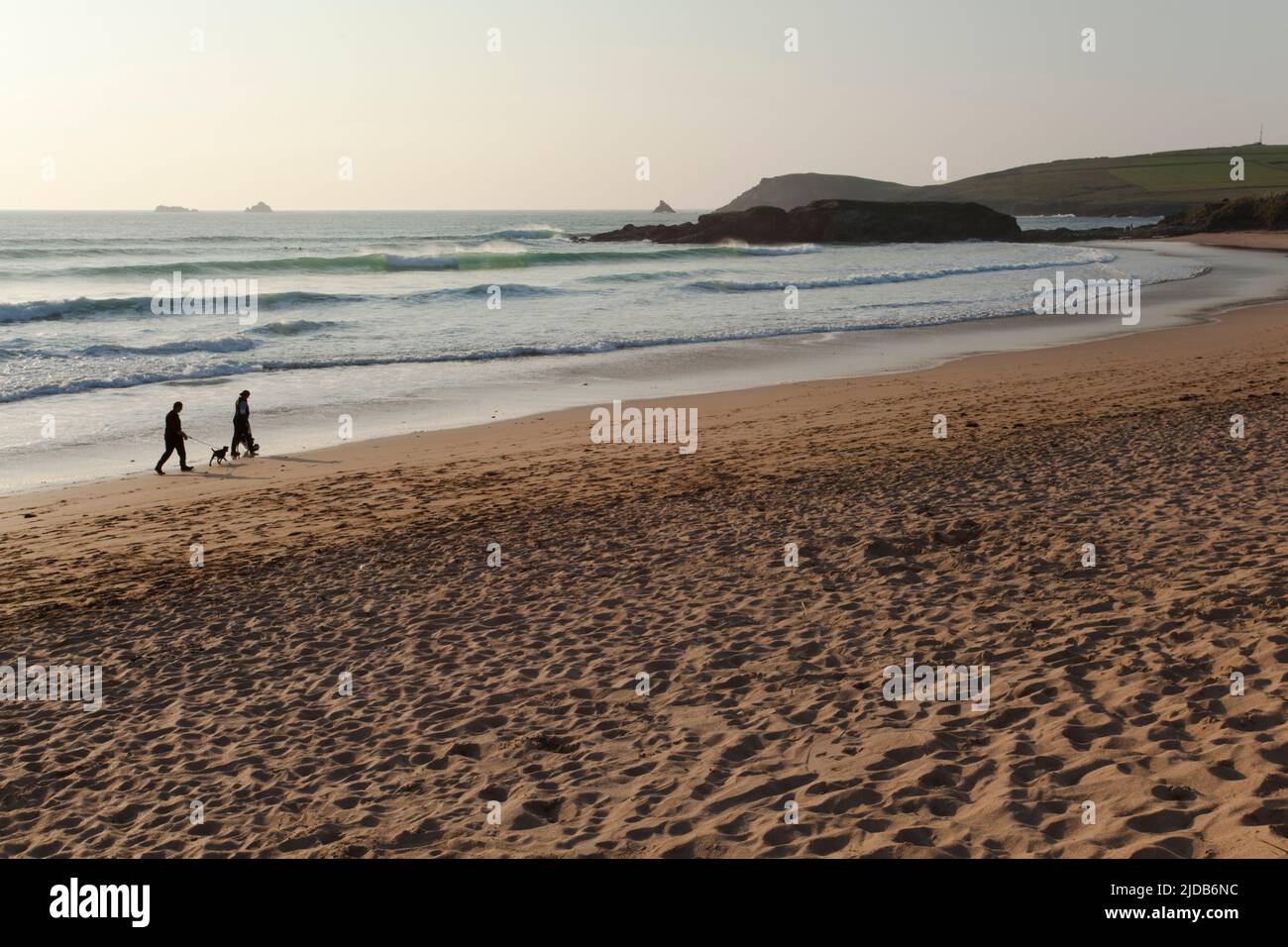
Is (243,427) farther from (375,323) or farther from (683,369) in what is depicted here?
(375,323)

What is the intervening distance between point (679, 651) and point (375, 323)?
93.4 feet

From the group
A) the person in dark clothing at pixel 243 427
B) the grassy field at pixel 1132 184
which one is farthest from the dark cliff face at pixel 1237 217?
the person in dark clothing at pixel 243 427

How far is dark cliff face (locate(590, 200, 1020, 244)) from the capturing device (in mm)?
92375

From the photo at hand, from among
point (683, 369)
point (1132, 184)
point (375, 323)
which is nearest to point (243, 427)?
point (683, 369)

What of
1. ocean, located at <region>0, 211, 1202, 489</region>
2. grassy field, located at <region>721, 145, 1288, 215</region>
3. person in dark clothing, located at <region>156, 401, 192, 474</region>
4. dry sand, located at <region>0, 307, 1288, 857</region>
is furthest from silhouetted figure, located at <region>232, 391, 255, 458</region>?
grassy field, located at <region>721, 145, 1288, 215</region>

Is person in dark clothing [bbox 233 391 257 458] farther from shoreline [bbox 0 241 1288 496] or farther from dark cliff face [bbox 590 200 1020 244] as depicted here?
dark cliff face [bbox 590 200 1020 244]

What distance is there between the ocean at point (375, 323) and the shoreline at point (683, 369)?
0.52ft

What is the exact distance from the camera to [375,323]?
33.6 m

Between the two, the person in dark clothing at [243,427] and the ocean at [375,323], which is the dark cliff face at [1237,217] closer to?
the ocean at [375,323]

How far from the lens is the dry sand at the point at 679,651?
5043 mm

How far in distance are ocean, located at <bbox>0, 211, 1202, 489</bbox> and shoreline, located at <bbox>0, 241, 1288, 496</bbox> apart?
0.52ft

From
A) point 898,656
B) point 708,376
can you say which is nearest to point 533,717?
point 898,656

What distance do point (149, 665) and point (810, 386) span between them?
1463 centimetres

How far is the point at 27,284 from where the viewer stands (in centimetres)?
4734
